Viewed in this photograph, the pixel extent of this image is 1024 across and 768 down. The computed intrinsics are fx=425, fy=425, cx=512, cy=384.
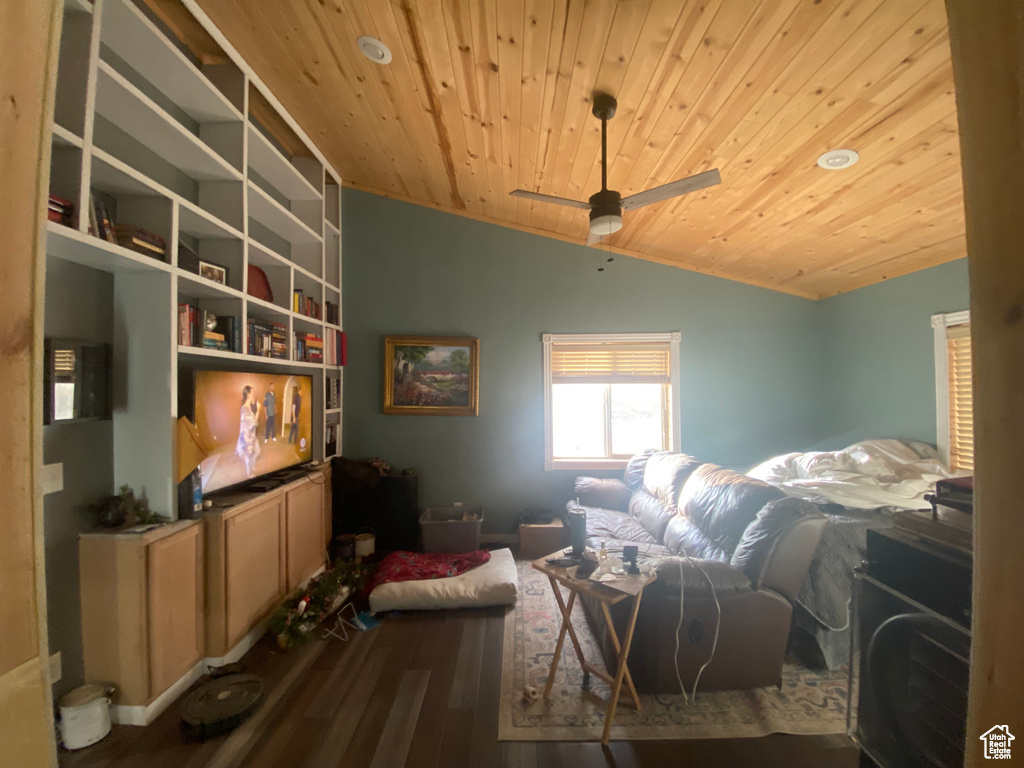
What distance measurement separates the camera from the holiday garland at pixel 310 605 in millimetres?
2430

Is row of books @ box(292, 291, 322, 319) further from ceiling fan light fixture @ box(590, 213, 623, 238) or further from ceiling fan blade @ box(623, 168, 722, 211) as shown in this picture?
ceiling fan blade @ box(623, 168, 722, 211)

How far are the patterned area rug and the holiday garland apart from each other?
1.20m

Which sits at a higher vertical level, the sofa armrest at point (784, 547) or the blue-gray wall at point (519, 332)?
the blue-gray wall at point (519, 332)

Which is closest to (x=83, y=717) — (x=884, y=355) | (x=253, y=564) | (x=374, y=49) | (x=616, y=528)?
(x=253, y=564)

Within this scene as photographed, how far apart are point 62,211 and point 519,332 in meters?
3.22

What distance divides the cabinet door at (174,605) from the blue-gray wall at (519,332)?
216cm

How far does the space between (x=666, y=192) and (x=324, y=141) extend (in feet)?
9.33

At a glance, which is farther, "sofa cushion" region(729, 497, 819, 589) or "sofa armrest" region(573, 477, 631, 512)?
"sofa armrest" region(573, 477, 631, 512)

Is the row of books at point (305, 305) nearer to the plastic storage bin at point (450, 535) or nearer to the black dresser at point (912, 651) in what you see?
the plastic storage bin at point (450, 535)

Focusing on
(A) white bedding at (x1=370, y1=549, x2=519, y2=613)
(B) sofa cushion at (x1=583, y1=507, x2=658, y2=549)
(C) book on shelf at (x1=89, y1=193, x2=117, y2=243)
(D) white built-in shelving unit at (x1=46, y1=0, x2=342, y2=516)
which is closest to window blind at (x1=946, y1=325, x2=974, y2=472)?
(B) sofa cushion at (x1=583, y1=507, x2=658, y2=549)

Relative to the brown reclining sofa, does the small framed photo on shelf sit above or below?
above

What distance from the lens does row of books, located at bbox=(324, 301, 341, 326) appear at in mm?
3834

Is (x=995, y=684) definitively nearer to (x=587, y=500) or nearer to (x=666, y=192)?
(x=666, y=192)

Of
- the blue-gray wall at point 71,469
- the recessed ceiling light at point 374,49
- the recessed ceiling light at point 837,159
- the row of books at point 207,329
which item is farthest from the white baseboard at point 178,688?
the recessed ceiling light at point 837,159
